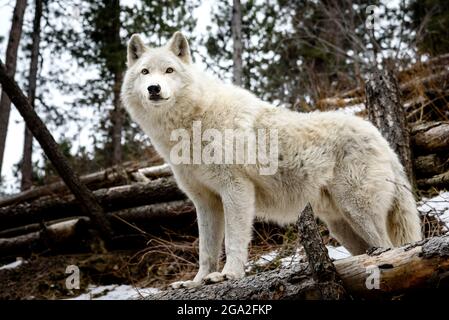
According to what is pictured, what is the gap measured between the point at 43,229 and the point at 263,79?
26.5 ft

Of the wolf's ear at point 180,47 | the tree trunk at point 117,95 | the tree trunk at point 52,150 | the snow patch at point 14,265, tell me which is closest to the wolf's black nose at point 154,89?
the wolf's ear at point 180,47

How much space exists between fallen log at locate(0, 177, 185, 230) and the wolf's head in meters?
2.65

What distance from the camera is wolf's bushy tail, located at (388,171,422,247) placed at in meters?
4.09

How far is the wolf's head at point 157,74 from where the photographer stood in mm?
3947

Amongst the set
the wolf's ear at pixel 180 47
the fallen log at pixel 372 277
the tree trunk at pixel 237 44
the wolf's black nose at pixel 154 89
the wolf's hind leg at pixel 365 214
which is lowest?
the fallen log at pixel 372 277

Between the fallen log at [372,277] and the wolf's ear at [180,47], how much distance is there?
8.00 feet

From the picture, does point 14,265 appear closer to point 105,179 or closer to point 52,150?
point 105,179

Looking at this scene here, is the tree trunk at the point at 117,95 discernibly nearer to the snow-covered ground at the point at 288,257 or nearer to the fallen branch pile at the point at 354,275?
the snow-covered ground at the point at 288,257

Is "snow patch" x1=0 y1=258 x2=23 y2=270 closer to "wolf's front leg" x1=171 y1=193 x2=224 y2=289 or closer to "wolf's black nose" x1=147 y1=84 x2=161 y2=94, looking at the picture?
"wolf's front leg" x1=171 y1=193 x2=224 y2=289

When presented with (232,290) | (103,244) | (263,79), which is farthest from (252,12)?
(232,290)

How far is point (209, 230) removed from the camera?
13.5ft

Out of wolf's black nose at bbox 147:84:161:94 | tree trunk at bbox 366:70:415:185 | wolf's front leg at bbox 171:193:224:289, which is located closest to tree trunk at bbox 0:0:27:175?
wolf's black nose at bbox 147:84:161:94
